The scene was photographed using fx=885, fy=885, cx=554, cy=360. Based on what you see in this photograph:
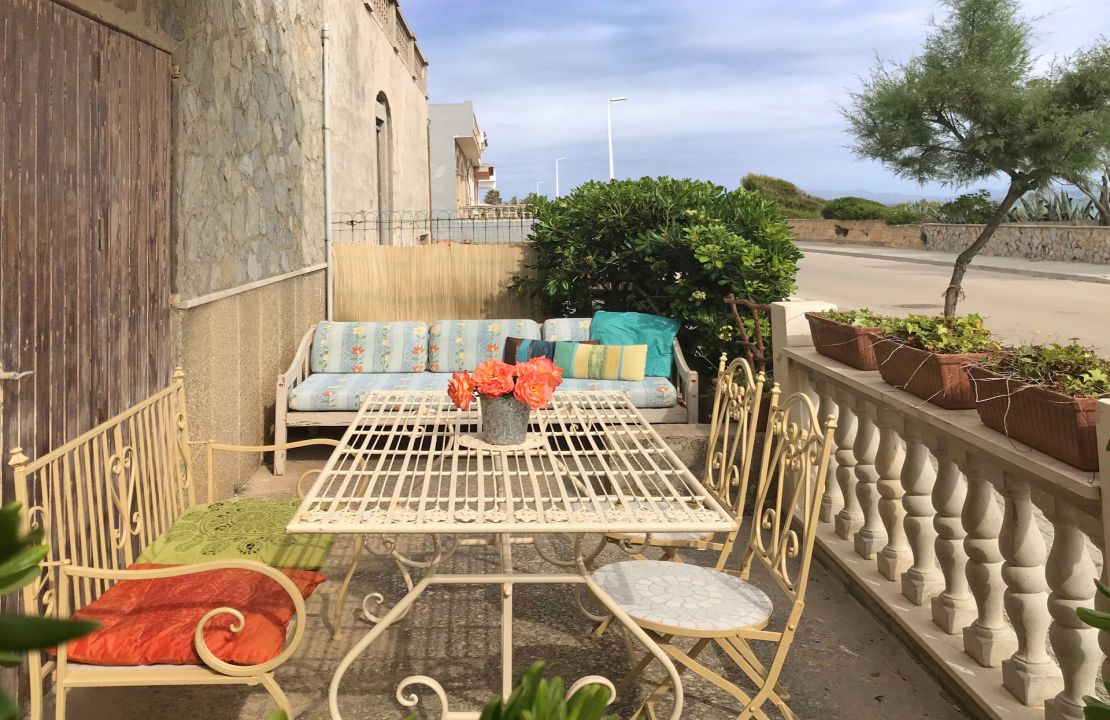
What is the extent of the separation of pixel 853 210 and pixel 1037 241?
15.1 m

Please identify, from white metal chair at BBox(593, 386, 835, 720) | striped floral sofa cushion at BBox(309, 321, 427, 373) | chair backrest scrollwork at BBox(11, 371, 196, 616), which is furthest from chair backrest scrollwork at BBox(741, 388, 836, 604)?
striped floral sofa cushion at BBox(309, 321, 427, 373)

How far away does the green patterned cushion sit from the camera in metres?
3.05

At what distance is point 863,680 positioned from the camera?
3.21 metres

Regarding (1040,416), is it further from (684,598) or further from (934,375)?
(684,598)

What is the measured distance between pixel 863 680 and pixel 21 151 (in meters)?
3.52

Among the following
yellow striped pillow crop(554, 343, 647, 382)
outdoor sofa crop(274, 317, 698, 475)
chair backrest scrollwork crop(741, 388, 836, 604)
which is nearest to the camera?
chair backrest scrollwork crop(741, 388, 836, 604)

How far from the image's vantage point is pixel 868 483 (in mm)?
3951

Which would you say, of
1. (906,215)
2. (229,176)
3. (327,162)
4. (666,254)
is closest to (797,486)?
(229,176)

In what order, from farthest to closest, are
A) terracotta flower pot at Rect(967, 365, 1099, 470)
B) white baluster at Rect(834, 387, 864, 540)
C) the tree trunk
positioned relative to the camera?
1. the tree trunk
2. white baluster at Rect(834, 387, 864, 540)
3. terracotta flower pot at Rect(967, 365, 1099, 470)

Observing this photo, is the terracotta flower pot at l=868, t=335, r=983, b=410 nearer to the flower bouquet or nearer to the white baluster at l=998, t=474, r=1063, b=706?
the white baluster at l=998, t=474, r=1063, b=706

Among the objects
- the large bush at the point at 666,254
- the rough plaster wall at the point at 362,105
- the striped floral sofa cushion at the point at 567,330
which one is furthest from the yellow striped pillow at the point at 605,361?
the rough plaster wall at the point at 362,105

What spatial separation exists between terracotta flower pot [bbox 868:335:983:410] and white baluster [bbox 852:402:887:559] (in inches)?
20.8

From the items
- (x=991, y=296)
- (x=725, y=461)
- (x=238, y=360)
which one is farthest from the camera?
(x=991, y=296)

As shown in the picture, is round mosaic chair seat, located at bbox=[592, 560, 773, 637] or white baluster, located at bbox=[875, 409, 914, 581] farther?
white baluster, located at bbox=[875, 409, 914, 581]
